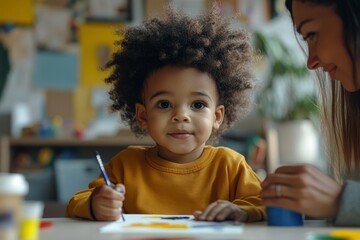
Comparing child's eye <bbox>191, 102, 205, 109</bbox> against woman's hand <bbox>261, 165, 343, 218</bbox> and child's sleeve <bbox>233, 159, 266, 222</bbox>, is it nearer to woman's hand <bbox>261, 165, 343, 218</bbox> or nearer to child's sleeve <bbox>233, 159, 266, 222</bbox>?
child's sleeve <bbox>233, 159, 266, 222</bbox>

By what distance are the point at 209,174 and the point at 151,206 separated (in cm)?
14

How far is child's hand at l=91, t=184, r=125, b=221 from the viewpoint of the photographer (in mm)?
1071

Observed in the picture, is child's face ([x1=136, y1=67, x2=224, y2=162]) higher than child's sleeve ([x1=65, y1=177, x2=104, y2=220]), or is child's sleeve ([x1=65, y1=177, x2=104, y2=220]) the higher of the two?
child's face ([x1=136, y1=67, x2=224, y2=162])

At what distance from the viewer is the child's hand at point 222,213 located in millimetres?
1030

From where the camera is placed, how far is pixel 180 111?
4.21 ft

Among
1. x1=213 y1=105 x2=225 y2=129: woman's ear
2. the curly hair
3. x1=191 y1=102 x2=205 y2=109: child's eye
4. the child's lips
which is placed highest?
the curly hair

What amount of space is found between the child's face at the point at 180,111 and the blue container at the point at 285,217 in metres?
0.35

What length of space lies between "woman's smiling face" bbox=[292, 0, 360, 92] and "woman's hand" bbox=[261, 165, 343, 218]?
300 millimetres

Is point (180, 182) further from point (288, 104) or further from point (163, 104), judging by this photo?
point (288, 104)

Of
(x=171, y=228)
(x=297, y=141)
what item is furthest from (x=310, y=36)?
(x=297, y=141)

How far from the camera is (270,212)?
39.1 inches

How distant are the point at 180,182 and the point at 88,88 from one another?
7.90ft

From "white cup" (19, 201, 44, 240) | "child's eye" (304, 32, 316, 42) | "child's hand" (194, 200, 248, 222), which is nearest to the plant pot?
"child's eye" (304, 32, 316, 42)

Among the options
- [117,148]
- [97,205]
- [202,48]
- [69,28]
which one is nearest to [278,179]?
[97,205]
